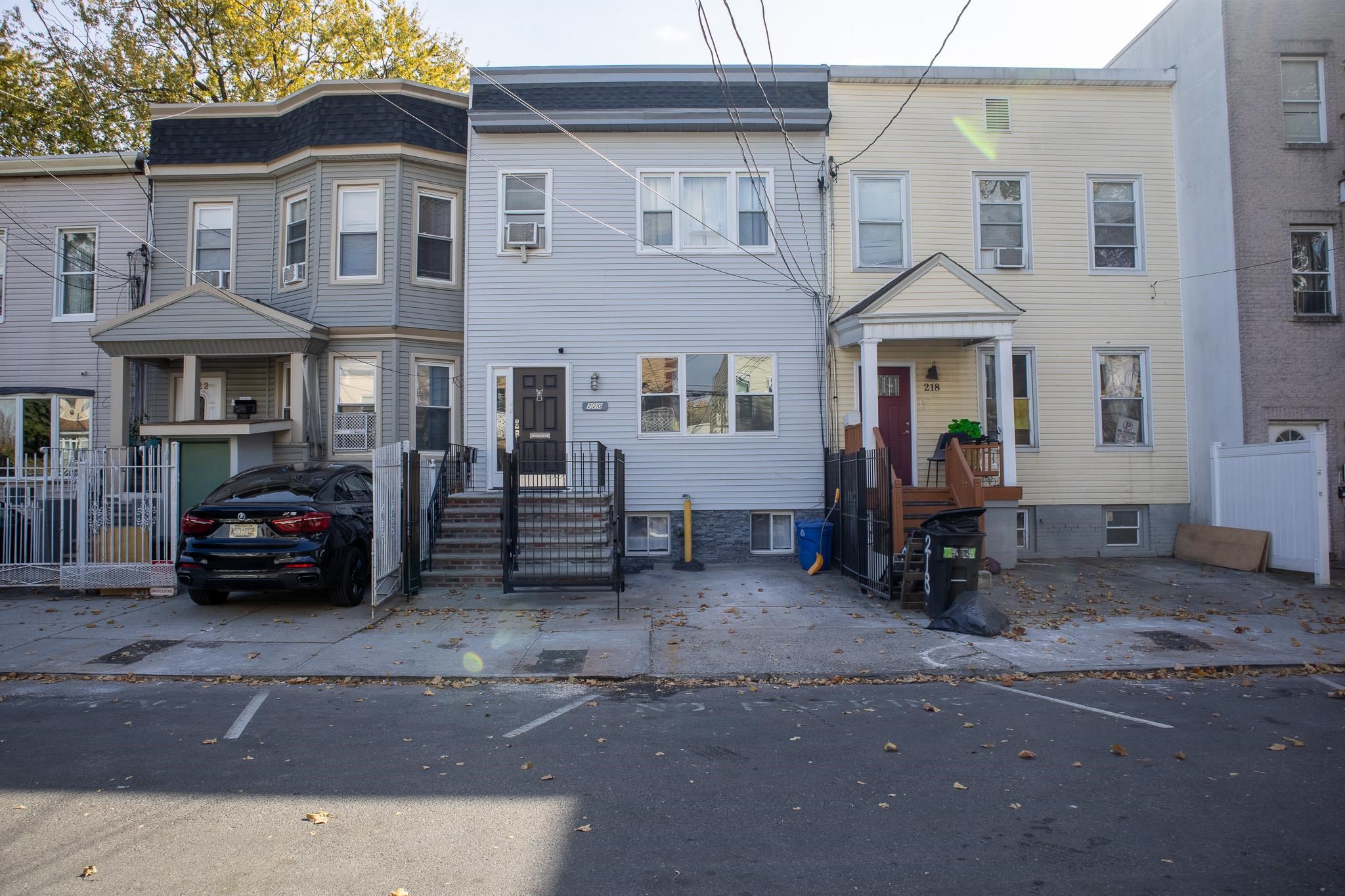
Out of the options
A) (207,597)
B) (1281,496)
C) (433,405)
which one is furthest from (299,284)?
(1281,496)

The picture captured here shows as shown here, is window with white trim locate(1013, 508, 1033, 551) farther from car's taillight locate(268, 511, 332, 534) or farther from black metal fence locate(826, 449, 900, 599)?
car's taillight locate(268, 511, 332, 534)

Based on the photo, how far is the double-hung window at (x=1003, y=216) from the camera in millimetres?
14633

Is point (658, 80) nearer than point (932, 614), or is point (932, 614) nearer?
point (932, 614)

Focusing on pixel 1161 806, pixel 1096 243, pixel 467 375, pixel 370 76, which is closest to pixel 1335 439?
pixel 1096 243

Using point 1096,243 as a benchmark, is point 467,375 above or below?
below

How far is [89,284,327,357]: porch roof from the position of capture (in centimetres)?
1393

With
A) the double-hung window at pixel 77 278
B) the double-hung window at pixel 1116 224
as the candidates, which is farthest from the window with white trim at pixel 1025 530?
the double-hung window at pixel 77 278

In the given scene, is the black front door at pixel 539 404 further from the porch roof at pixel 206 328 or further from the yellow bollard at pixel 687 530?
the porch roof at pixel 206 328

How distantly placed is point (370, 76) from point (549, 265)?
14.5 metres

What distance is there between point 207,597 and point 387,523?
2327mm

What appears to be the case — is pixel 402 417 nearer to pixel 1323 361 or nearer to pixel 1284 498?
pixel 1284 498

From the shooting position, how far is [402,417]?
14.6 m

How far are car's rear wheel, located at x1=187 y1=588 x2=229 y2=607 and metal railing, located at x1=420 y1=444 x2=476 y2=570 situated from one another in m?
2.50

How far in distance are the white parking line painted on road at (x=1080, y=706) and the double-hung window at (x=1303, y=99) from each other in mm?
→ 12453
